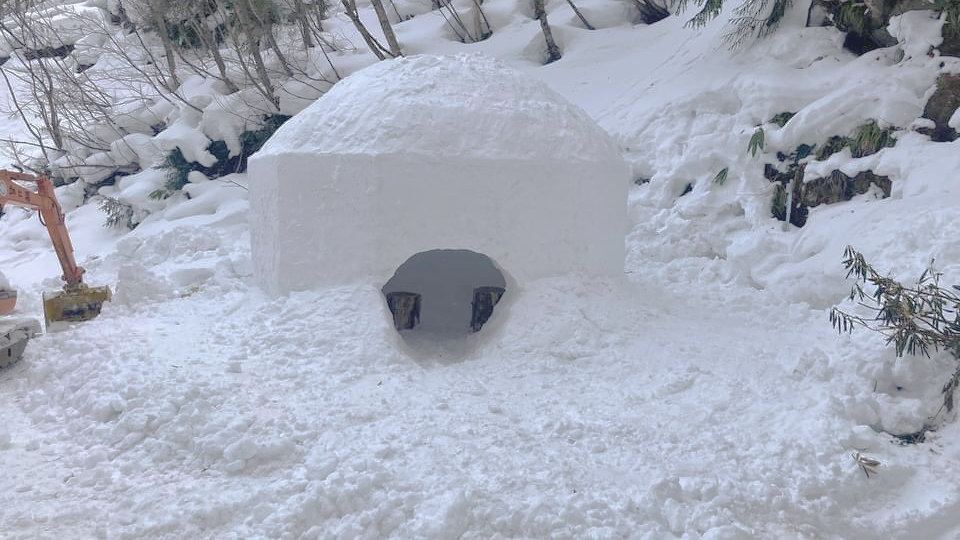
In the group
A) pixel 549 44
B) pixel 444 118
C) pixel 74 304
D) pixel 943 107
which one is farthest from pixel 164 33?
pixel 943 107

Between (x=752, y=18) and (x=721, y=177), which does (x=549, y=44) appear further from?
(x=721, y=177)

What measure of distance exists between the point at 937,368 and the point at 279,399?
404 cm

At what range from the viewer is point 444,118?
5516mm

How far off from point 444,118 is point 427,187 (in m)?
0.62

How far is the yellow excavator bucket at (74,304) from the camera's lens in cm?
619

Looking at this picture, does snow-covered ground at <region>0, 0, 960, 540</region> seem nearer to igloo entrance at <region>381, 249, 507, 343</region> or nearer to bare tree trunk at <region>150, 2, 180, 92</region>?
igloo entrance at <region>381, 249, 507, 343</region>

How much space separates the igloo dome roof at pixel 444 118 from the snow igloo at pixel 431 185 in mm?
12

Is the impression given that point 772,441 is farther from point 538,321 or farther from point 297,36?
point 297,36

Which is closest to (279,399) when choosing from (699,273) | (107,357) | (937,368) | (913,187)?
(107,357)

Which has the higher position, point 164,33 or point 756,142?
point 164,33

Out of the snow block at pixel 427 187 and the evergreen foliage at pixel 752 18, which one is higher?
the evergreen foliage at pixel 752 18

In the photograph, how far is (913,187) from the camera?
20.5 feet

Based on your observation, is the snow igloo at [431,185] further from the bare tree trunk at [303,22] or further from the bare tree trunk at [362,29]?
the bare tree trunk at [303,22]

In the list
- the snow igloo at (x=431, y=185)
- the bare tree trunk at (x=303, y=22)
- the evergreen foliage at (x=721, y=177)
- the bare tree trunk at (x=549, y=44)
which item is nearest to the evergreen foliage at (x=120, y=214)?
the bare tree trunk at (x=303, y=22)
